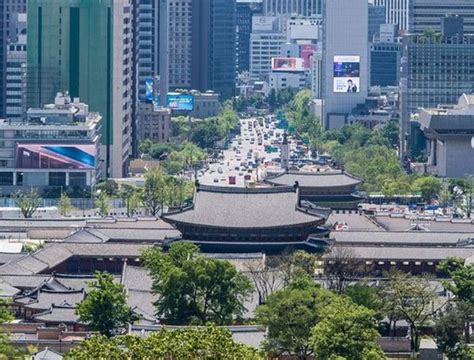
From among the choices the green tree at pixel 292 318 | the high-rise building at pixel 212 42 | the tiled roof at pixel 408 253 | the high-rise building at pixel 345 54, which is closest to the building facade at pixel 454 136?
the tiled roof at pixel 408 253

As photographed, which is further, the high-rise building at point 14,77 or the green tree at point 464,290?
the high-rise building at point 14,77

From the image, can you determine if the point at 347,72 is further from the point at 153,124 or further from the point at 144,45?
the point at 144,45

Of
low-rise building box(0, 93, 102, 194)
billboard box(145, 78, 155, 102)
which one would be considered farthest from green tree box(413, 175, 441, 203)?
billboard box(145, 78, 155, 102)

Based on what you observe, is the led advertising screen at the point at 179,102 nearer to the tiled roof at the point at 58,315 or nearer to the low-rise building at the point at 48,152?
the low-rise building at the point at 48,152

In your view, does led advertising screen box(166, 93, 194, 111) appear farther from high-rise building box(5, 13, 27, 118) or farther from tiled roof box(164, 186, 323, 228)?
tiled roof box(164, 186, 323, 228)

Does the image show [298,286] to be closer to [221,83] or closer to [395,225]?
[395,225]

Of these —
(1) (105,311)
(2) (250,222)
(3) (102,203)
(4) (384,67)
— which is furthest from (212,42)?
(1) (105,311)
